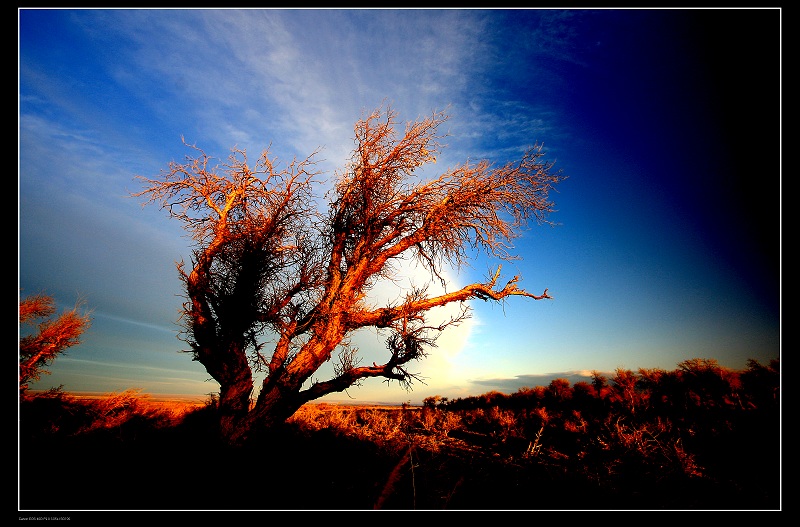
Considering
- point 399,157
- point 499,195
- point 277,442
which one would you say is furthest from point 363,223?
point 277,442

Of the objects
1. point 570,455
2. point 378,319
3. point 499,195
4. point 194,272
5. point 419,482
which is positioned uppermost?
point 499,195

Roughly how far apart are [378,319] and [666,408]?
7028 millimetres

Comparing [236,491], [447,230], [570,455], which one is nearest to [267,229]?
[447,230]

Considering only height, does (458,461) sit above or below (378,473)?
below

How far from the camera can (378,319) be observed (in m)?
7.06

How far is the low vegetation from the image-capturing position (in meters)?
3.72

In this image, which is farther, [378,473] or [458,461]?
[458,461]

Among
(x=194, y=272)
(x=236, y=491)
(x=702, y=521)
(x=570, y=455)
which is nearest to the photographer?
(x=702, y=521)

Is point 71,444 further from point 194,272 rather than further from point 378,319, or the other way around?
point 378,319

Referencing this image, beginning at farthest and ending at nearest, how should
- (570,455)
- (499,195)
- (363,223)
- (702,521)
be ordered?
(499,195)
(363,223)
(570,455)
(702,521)

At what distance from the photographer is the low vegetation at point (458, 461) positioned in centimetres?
372

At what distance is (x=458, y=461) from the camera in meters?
5.81

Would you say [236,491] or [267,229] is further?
[267,229]

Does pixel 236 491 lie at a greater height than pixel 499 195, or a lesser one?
lesser
